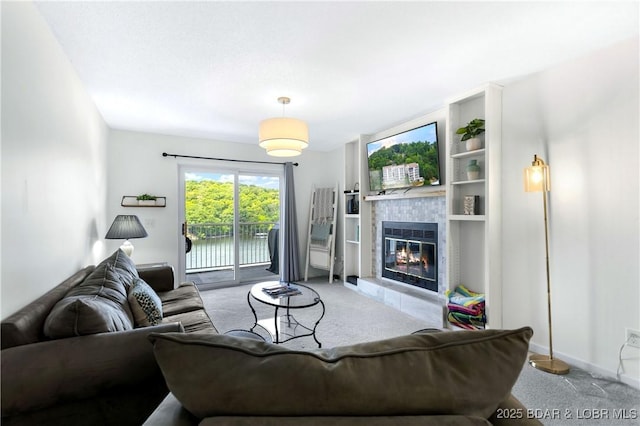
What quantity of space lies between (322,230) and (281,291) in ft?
8.22

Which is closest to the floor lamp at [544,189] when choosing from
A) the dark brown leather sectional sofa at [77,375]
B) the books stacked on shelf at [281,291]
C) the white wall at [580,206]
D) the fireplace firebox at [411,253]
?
the white wall at [580,206]

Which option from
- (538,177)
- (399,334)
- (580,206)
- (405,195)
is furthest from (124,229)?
(580,206)

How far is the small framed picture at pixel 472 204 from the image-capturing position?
2.92m

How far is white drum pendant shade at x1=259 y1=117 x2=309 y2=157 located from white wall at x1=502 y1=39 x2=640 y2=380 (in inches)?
76.2

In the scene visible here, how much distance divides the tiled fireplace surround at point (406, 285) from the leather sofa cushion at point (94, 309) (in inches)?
112

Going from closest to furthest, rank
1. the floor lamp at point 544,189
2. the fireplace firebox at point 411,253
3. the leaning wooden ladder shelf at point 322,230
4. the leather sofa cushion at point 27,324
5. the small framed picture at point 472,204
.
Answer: the leather sofa cushion at point 27,324
the floor lamp at point 544,189
the small framed picture at point 472,204
the fireplace firebox at point 411,253
the leaning wooden ladder shelf at point 322,230

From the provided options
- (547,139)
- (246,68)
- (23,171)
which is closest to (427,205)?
(547,139)

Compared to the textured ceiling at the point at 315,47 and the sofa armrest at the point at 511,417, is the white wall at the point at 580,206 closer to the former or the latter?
the textured ceiling at the point at 315,47

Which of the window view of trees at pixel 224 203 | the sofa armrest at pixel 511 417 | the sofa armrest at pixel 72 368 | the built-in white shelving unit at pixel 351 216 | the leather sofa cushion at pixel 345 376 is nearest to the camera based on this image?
the leather sofa cushion at pixel 345 376

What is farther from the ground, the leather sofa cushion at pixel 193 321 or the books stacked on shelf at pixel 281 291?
the books stacked on shelf at pixel 281 291

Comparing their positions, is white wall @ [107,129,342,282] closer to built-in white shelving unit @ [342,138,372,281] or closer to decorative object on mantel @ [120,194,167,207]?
decorative object on mantel @ [120,194,167,207]

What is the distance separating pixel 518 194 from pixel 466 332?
2.39 metres

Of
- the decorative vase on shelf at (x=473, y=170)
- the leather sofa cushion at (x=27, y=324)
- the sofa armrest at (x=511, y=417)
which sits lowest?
the sofa armrest at (x=511, y=417)

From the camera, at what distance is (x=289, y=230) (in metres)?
5.20
